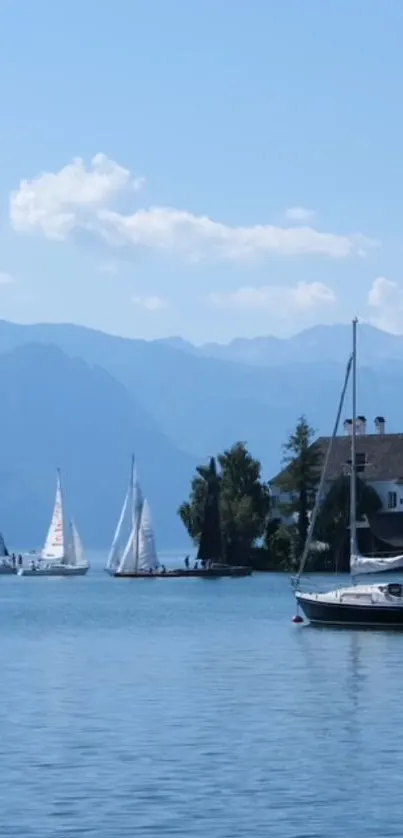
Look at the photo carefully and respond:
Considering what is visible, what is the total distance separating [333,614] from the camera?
76.0 meters

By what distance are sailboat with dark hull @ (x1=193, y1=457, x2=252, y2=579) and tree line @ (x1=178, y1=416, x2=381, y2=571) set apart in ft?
0.73

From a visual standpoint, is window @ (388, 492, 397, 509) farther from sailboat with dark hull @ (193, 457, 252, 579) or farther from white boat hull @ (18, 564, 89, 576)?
white boat hull @ (18, 564, 89, 576)

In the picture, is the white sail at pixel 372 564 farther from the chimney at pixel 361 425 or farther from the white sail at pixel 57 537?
the white sail at pixel 57 537

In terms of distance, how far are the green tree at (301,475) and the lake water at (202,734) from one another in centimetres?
7353

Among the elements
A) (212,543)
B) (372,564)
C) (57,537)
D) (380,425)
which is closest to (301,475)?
(212,543)

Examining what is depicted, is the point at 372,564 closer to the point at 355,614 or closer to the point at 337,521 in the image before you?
the point at 355,614

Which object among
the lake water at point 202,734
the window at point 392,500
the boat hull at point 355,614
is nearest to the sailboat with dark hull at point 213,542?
the window at point 392,500

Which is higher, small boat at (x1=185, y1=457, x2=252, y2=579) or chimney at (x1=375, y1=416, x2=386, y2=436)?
chimney at (x1=375, y1=416, x2=386, y2=436)

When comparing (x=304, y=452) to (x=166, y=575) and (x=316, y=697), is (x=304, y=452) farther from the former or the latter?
(x=316, y=697)

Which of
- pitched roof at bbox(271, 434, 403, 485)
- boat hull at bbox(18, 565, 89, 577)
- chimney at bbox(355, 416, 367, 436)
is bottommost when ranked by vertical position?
boat hull at bbox(18, 565, 89, 577)

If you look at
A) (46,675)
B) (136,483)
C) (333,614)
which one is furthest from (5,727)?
(136,483)

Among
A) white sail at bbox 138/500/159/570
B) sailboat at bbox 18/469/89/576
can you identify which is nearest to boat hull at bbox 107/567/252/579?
white sail at bbox 138/500/159/570

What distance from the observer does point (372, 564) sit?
256 feet

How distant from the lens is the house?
154625 millimetres
